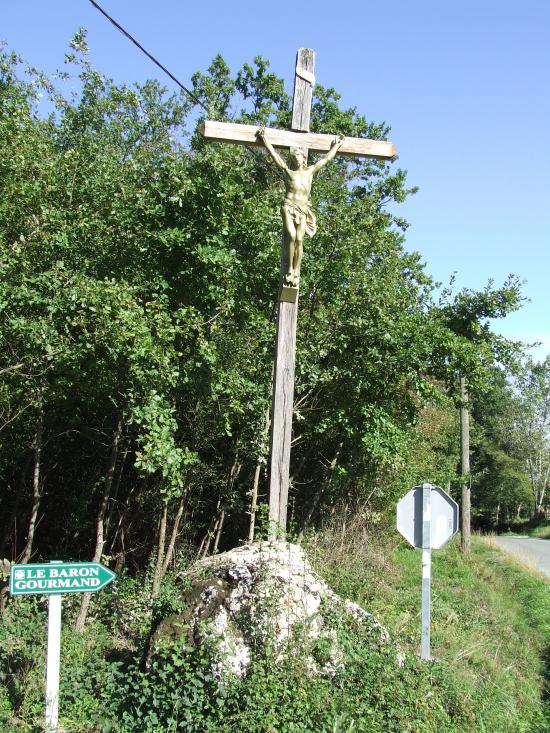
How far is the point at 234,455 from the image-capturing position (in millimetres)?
10094

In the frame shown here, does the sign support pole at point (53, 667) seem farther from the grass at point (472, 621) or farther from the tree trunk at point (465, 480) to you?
the tree trunk at point (465, 480)

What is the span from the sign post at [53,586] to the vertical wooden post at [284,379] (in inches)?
61.0

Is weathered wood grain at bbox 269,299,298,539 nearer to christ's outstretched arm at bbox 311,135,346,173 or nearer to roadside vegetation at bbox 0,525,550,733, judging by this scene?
roadside vegetation at bbox 0,525,550,733

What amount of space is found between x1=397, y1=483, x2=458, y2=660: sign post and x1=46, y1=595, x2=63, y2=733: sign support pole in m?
3.32

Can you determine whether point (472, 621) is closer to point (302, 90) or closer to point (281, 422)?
point (281, 422)

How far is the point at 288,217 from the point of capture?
20.9ft

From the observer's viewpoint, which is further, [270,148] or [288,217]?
[270,148]

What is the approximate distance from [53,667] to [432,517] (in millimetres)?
3677

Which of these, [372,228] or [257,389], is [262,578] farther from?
[372,228]

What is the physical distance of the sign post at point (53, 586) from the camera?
4918 mm

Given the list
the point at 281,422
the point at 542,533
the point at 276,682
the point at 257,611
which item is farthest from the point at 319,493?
the point at 542,533

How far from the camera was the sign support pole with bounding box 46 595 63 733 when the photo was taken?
486 cm

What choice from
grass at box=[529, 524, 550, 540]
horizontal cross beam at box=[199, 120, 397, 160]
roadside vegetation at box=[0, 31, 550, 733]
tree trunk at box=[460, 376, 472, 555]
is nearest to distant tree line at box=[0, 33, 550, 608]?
roadside vegetation at box=[0, 31, 550, 733]

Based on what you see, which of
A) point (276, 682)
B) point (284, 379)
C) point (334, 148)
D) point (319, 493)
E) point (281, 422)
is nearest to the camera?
point (276, 682)
